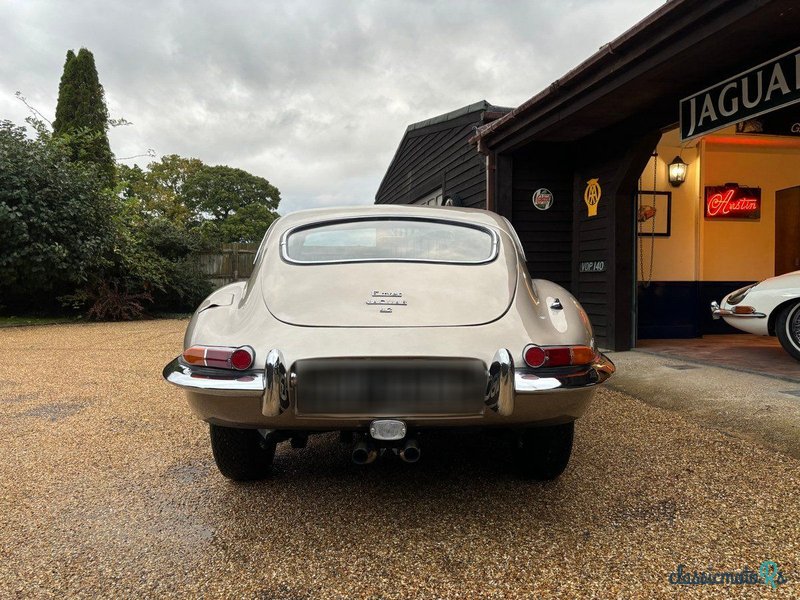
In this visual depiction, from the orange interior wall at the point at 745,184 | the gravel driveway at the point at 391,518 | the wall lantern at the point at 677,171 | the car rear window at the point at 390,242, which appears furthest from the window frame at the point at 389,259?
the orange interior wall at the point at 745,184

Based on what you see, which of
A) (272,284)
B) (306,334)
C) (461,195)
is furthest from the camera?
(461,195)

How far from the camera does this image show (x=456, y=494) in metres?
2.39

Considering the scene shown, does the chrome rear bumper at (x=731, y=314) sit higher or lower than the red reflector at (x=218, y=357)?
lower

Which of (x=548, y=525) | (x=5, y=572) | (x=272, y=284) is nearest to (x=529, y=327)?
(x=548, y=525)

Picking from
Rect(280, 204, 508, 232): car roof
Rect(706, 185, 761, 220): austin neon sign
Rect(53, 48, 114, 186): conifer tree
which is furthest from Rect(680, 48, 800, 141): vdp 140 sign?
Rect(53, 48, 114, 186): conifer tree

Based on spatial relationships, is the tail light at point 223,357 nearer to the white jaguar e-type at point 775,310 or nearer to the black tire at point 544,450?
the black tire at point 544,450

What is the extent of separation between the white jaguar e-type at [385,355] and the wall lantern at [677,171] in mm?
5842

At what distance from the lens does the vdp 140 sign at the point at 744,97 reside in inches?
146

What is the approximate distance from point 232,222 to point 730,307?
4058 cm

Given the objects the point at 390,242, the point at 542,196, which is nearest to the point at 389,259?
the point at 390,242

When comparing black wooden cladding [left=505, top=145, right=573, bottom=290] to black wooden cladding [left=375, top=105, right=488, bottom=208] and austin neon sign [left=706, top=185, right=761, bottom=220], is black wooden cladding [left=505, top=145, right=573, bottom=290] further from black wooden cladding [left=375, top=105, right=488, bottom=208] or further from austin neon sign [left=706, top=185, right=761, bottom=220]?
austin neon sign [left=706, top=185, right=761, bottom=220]

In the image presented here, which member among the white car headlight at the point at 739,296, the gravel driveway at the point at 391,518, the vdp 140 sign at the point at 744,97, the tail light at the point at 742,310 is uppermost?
the vdp 140 sign at the point at 744,97

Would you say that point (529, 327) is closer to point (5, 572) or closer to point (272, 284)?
point (272, 284)

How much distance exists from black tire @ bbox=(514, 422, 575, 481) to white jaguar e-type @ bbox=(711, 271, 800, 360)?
4042 millimetres
